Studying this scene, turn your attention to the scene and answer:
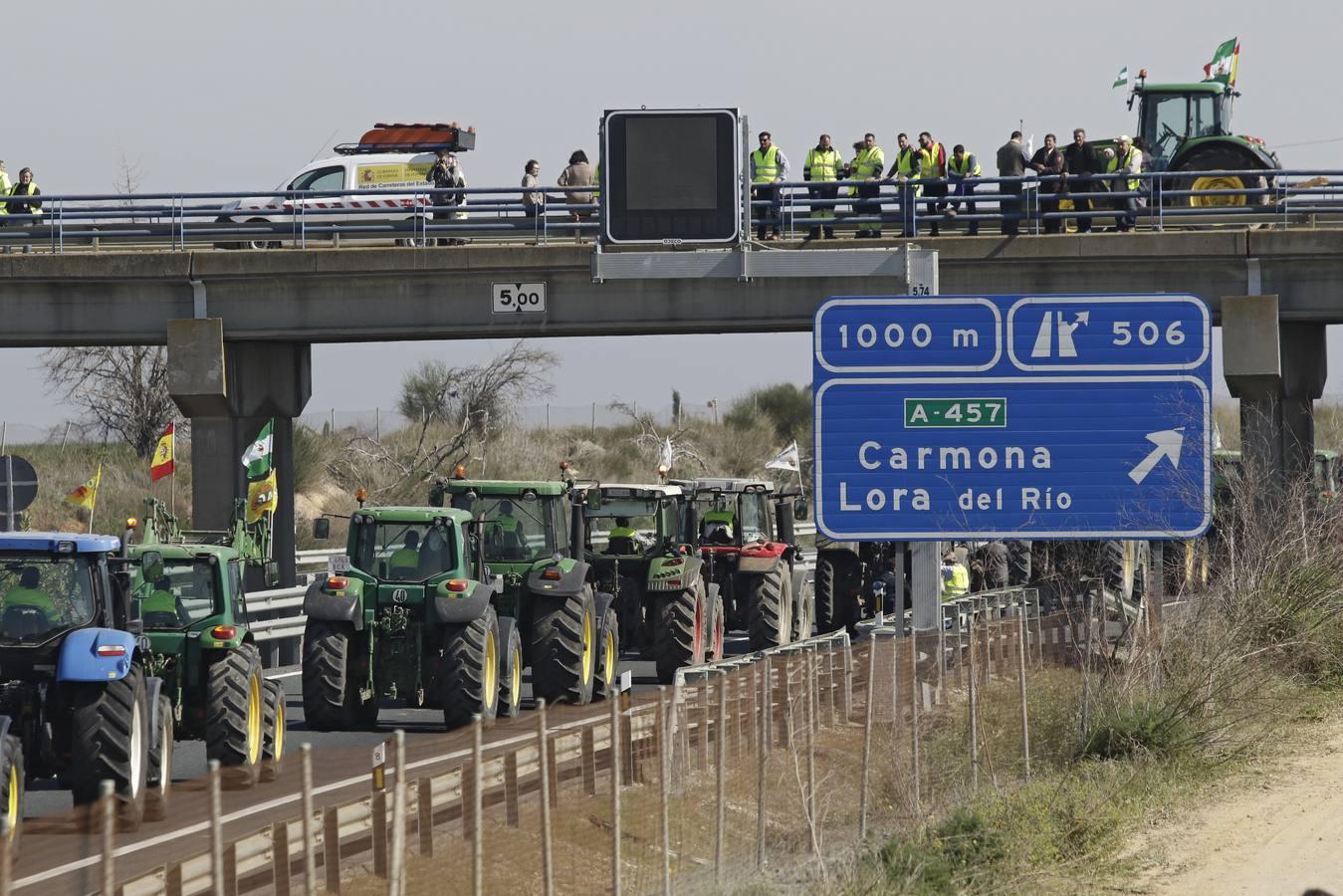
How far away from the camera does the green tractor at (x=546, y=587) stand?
1947cm

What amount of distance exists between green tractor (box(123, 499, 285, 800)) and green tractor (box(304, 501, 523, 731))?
1.34 m

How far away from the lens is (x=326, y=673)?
A: 1764 centimetres

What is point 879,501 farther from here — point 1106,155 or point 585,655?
point 1106,155

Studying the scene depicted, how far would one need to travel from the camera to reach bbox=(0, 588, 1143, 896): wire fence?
8680 millimetres

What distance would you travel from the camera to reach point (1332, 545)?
Result: 2291 cm

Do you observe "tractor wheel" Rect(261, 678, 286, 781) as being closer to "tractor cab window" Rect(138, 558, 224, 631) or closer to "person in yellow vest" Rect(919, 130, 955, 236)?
"tractor cab window" Rect(138, 558, 224, 631)

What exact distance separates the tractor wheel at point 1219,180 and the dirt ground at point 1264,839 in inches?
564

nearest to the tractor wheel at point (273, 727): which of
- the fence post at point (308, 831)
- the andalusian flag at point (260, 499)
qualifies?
the fence post at point (308, 831)

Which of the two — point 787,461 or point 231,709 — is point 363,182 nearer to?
point 787,461

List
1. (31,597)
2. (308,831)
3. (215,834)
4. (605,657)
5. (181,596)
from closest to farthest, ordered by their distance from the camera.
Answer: (215,834) → (308,831) → (31,597) → (181,596) → (605,657)

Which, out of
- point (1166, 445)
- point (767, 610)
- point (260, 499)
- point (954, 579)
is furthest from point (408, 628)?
point (954, 579)

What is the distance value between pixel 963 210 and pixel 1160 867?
17.6 metres

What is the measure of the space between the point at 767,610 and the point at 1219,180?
12736mm

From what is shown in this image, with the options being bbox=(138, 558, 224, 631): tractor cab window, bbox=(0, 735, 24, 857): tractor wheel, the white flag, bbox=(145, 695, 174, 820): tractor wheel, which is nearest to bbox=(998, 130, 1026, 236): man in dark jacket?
the white flag
